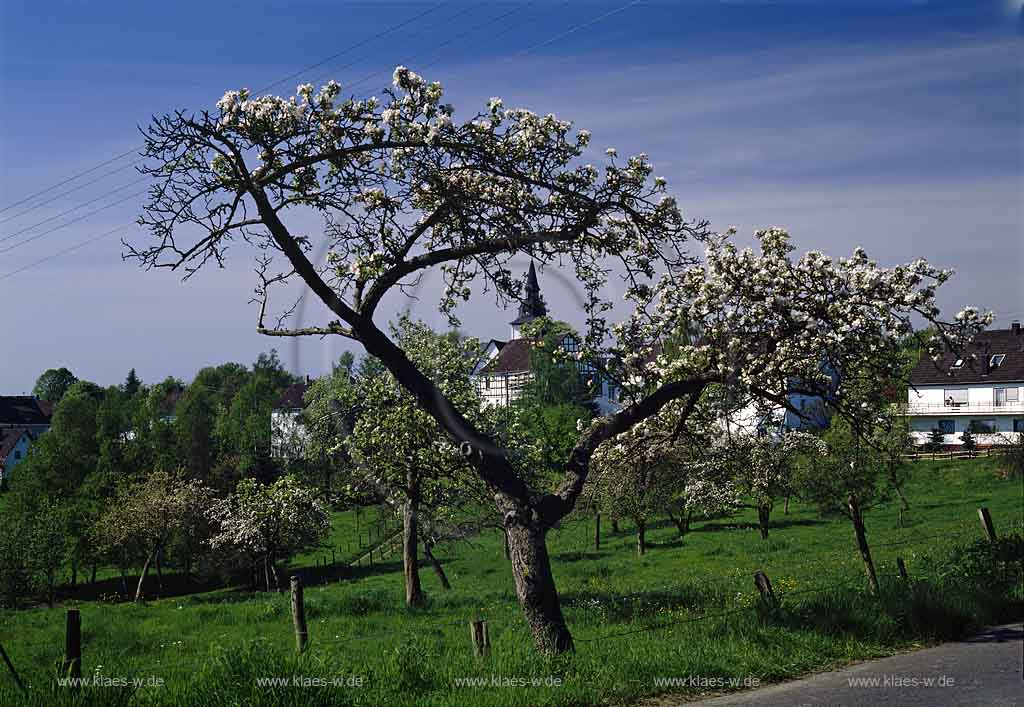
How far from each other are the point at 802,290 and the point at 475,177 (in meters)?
5.55

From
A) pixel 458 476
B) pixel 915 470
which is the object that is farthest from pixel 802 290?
pixel 915 470

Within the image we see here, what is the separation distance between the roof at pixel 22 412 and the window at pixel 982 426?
11752 centimetres

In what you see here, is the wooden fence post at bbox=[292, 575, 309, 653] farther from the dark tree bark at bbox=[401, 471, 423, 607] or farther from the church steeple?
the dark tree bark at bbox=[401, 471, 423, 607]

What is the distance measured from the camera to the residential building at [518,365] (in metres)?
11.9

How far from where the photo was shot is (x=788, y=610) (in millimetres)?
12922

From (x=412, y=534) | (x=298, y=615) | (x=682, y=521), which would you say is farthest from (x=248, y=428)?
(x=298, y=615)

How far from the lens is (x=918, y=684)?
10148 millimetres

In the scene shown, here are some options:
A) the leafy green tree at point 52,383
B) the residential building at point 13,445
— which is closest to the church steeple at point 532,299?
the residential building at point 13,445

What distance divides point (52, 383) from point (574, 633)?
17691 centimetres

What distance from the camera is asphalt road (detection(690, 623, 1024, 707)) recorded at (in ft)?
30.9

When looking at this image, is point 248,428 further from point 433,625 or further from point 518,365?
point 433,625

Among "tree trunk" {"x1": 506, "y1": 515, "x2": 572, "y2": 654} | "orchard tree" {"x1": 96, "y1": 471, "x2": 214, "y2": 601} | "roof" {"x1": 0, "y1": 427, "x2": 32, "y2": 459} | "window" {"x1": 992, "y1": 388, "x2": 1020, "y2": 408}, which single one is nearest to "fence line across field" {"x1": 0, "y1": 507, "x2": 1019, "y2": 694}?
"tree trunk" {"x1": 506, "y1": 515, "x2": 572, "y2": 654}

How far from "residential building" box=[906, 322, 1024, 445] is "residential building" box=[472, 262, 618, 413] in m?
45.4

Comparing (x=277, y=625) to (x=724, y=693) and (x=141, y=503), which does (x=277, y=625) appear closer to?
(x=724, y=693)
